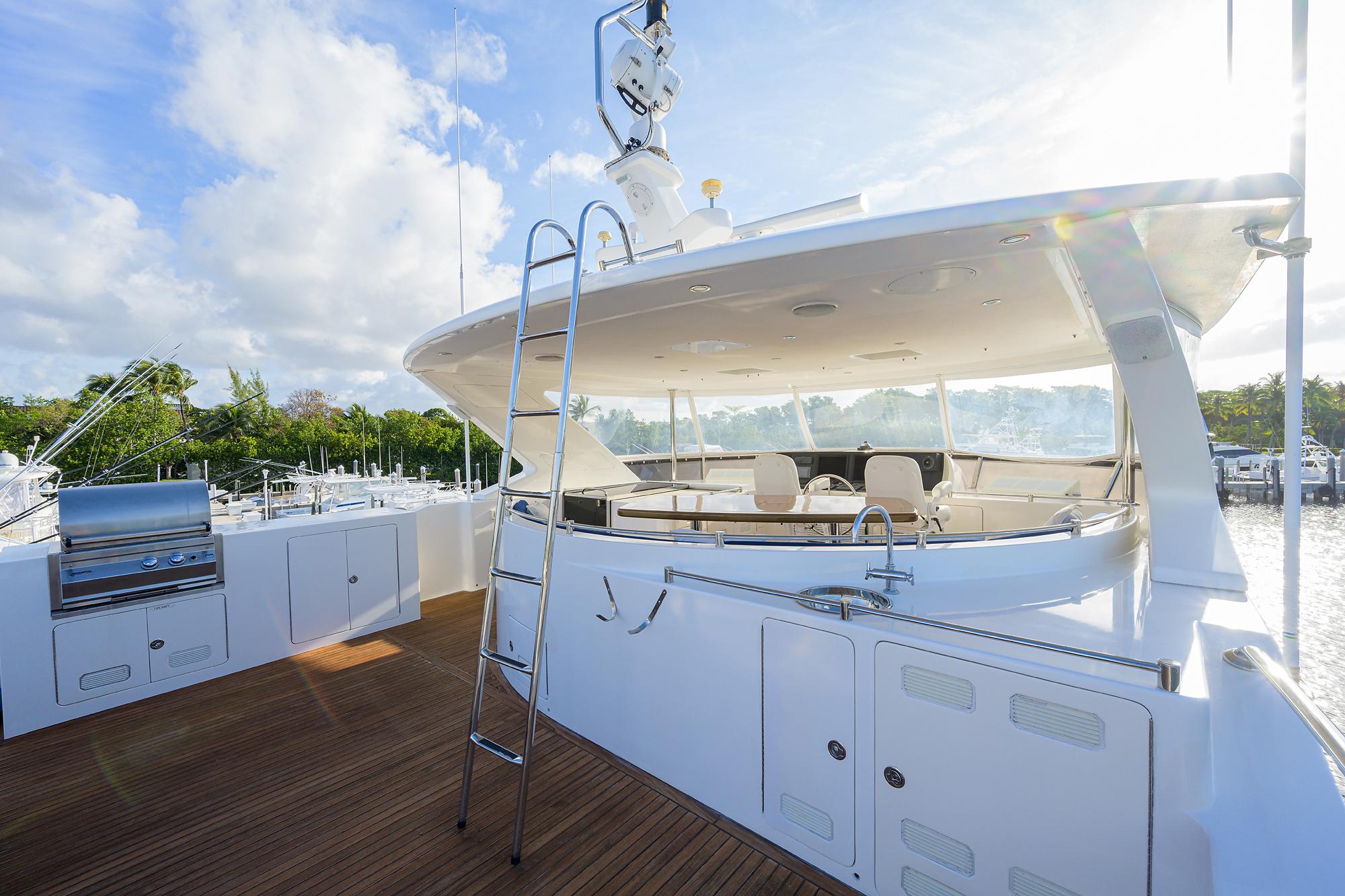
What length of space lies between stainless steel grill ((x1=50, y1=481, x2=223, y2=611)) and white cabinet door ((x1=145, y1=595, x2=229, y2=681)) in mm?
117

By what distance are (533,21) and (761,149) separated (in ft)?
9.80

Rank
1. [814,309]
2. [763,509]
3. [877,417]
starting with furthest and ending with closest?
[877,417] → [814,309] → [763,509]

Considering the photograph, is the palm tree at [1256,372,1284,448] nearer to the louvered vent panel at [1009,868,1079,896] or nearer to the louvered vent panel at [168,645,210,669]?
the louvered vent panel at [1009,868,1079,896]

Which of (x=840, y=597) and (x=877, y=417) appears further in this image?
(x=877, y=417)

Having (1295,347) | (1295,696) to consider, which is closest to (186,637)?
(1295,696)

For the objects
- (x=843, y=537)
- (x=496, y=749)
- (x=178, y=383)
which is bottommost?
(x=496, y=749)

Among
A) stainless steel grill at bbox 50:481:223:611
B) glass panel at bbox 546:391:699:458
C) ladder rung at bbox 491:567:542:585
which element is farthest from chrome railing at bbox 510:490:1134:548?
glass panel at bbox 546:391:699:458

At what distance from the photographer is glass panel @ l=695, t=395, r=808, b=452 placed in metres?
8.75

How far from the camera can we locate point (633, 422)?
25.0 feet

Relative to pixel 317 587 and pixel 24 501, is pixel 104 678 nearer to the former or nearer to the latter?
pixel 317 587

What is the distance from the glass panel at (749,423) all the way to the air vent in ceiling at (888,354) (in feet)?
9.99

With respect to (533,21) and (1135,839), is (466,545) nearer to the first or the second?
(1135,839)

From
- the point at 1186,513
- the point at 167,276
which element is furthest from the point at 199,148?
the point at 167,276

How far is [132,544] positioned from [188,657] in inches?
30.3
